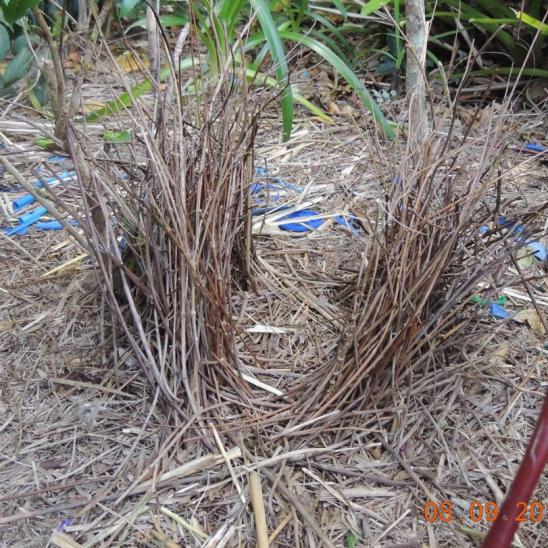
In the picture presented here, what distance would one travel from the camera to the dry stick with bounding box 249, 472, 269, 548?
0.92 m

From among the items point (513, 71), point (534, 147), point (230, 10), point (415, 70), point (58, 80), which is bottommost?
point (534, 147)

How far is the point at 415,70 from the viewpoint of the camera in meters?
1.62

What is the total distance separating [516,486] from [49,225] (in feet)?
4.66

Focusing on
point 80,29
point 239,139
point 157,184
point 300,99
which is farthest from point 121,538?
point 300,99

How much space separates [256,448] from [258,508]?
112 mm

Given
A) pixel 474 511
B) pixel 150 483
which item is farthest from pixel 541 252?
pixel 150 483

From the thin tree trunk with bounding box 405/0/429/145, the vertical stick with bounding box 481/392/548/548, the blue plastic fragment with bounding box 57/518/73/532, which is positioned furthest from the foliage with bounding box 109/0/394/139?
the vertical stick with bounding box 481/392/548/548

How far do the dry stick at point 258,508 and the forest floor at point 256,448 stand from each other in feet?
0.05

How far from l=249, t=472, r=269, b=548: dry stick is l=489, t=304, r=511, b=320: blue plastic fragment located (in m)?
0.59

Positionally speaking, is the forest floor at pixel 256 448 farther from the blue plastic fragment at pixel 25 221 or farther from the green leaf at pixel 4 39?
the green leaf at pixel 4 39

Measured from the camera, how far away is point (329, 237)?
155cm

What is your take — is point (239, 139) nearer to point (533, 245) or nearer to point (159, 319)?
point (159, 319)

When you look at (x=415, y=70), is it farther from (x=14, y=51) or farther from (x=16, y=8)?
(x=14, y=51)

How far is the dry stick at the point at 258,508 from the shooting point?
3.02 feet
